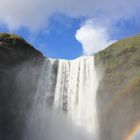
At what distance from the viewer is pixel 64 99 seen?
65000 millimetres

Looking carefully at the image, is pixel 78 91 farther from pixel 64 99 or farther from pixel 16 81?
pixel 16 81

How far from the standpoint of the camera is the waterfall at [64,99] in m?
63.3

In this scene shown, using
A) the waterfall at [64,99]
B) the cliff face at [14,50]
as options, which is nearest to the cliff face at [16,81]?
the cliff face at [14,50]

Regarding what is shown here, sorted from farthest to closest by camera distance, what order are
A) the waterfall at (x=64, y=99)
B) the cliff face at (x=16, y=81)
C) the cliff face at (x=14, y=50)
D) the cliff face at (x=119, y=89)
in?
the cliff face at (x=14, y=50) → the waterfall at (x=64, y=99) → the cliff face at (x=16, y=81) → the cliff face at (x=119, y=89)

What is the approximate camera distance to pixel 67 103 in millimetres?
64562

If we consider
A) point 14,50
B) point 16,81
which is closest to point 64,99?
point 16,81

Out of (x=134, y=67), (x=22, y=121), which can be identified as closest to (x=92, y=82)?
(x=134, y=67)

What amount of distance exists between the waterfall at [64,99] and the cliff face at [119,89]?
174cm

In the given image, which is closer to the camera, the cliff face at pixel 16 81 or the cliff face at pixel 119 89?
the cliff face at pixel 119 89

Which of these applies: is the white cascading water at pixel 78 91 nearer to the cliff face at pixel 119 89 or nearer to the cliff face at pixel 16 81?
the cliff face at pixel 119 89

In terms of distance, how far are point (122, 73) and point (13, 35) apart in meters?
19.9

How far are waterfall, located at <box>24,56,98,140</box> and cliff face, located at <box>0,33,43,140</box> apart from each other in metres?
1.45

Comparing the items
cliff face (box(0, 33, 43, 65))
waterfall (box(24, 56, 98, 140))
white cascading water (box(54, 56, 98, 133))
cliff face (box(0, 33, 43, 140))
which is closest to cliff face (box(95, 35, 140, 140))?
white cascading water (box(54, 56, 98, 133))

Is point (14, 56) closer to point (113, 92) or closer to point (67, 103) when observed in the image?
point (67, 103)
